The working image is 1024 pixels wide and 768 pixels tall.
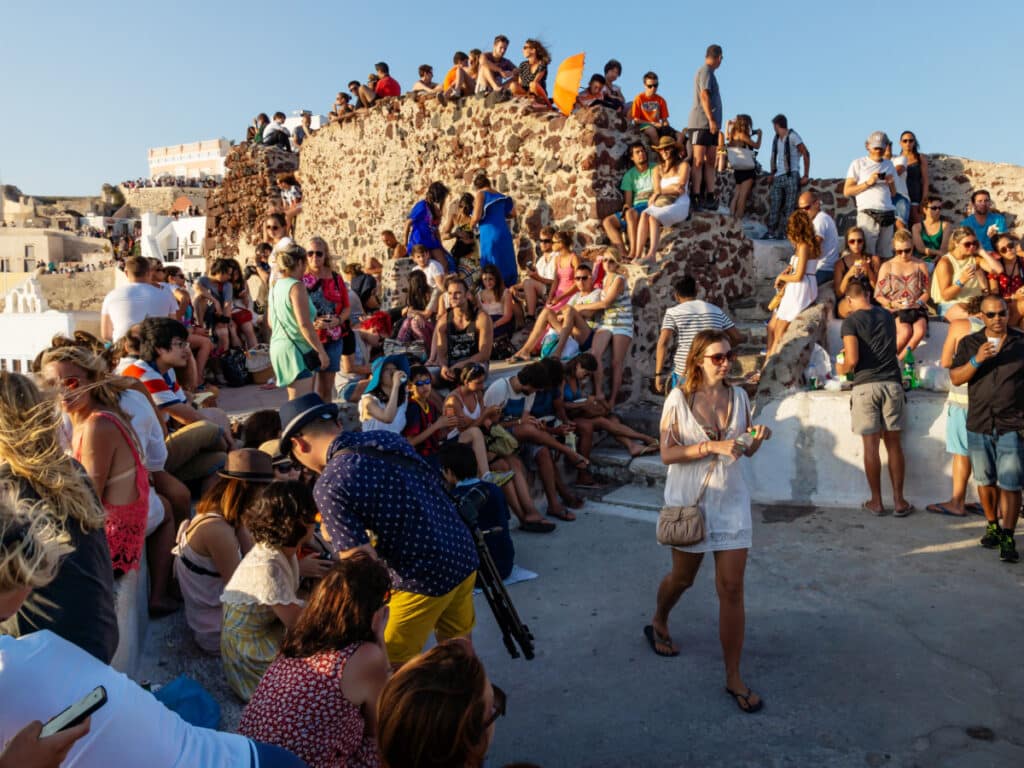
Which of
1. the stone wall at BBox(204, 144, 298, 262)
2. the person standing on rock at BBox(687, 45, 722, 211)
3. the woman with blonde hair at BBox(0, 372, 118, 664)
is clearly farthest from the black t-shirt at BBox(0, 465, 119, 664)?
the stone wall at BBox(204, 144, 298, 262)

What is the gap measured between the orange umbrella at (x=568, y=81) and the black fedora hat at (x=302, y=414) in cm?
801

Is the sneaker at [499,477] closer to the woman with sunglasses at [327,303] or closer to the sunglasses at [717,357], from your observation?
the woman with sunglasses at [327,303]

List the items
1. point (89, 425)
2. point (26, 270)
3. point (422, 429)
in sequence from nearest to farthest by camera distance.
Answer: point (89, 425), point (422, 429), point (26, 270)

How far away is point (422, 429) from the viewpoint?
21.8ft

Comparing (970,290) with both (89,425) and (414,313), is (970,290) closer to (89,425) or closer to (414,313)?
(414,313)

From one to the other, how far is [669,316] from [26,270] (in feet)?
165

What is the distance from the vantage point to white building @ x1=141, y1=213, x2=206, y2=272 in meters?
32.8

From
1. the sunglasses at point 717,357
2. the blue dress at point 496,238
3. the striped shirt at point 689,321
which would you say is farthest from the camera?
the blue dress at point 496,238

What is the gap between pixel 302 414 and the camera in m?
3.37

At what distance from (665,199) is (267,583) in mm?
7587

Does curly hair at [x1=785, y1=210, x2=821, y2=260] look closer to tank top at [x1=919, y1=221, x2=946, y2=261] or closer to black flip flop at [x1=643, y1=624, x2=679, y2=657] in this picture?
tank top at [x1=919, y1=221, x2=946, y2=261]

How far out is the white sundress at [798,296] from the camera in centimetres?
820

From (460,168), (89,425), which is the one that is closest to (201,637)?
(89,425)

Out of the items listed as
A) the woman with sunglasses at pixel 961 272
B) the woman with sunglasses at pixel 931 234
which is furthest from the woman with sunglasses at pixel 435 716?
the woman with sunglasses at pixel 931 234
